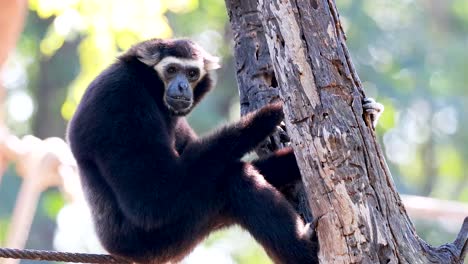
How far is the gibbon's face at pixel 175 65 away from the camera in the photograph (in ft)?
22.4

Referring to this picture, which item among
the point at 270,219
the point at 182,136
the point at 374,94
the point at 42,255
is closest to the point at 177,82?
the point at 182,136

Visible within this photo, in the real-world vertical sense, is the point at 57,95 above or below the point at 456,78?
below

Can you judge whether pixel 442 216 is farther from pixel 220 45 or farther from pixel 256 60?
pixel 220 45

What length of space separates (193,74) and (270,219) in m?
2.00

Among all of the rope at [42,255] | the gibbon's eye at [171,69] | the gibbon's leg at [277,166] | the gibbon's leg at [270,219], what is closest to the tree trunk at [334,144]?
the gibbon's leg at [270,219]

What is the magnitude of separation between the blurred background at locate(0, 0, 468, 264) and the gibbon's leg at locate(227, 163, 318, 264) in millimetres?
12413

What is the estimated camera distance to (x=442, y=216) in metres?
12.0

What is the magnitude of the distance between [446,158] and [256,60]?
762 inches

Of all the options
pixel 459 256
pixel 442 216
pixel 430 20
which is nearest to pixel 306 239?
pixel 459 256

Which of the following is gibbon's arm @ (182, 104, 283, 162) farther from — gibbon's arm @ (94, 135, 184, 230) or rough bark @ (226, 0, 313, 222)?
rough bark @ (226, 0, 313, 222)

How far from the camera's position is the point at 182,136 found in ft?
23.9

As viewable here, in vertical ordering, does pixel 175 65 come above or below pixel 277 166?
above

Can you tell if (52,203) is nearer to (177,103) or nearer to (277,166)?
(177,103)

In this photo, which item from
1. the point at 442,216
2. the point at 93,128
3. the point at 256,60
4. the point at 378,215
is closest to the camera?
the point at 378,215
